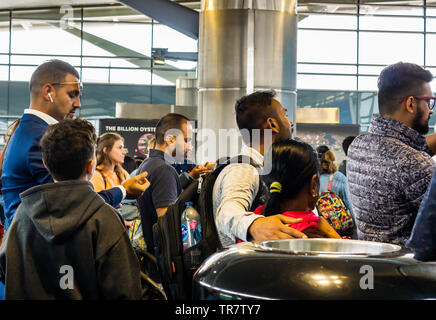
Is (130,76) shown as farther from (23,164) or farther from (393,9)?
(23,164)

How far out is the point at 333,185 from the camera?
687 cm

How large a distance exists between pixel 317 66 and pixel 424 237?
2306cm

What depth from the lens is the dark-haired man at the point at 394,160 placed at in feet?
8.63

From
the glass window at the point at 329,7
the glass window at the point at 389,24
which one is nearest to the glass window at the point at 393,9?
the glass window at the point at 389,24

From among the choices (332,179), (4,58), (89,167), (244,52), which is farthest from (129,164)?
(4,58)

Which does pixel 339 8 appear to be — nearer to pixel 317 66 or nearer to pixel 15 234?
pixel 317 66

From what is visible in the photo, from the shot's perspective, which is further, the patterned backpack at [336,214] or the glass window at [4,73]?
the glass window at [4,73]

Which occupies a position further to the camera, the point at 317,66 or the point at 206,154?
the point at 317,66

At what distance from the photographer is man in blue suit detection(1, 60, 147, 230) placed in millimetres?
2967

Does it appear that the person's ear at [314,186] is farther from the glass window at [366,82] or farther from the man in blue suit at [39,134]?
the glass window at [366,82]

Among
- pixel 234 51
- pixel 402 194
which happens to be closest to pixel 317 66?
pixel 234 51

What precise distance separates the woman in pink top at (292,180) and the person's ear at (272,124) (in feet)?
1.84

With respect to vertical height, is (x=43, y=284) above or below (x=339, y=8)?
below

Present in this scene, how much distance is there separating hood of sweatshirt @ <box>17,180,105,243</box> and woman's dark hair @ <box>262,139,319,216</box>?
76 cm
